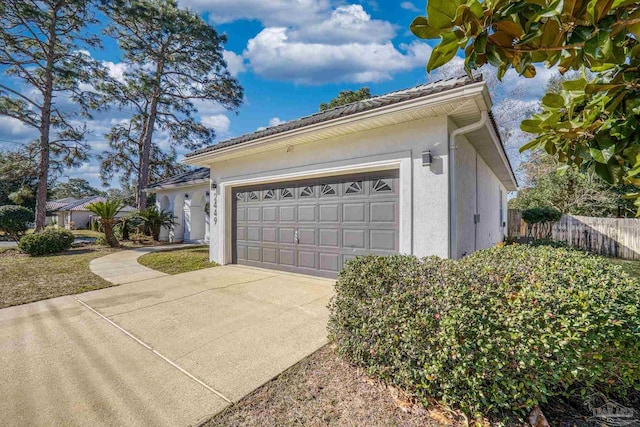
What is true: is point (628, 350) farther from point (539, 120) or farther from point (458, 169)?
point (458, 169)

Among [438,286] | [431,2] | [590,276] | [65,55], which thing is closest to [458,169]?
[590,276]

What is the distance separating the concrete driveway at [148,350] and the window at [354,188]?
2084 mm

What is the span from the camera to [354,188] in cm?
600

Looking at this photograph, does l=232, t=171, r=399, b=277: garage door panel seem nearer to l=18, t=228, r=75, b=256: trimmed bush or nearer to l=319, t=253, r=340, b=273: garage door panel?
l=319, t=253, r=340, b=273: garage door panel

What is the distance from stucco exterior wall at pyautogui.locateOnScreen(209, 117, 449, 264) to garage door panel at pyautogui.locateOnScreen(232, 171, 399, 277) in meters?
0.30

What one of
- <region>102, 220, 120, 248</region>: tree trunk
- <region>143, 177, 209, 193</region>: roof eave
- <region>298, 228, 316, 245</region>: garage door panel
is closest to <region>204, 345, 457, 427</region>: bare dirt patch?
<region>298, 228, 316, 245</region>: garage door panel

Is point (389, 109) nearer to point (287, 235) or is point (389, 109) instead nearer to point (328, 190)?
point (328, 190)

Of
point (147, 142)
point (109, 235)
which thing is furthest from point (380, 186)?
point (147, 142)

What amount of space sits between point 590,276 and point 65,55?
66.5ft

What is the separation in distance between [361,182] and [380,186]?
1.46 feet

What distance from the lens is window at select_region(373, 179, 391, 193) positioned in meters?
5.56

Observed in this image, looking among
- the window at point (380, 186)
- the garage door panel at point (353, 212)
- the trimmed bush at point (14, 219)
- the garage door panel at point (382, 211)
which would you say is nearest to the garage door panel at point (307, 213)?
the garage door panel at point (353, 212)

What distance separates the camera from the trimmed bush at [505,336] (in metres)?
1.95

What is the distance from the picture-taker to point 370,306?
105 inches
